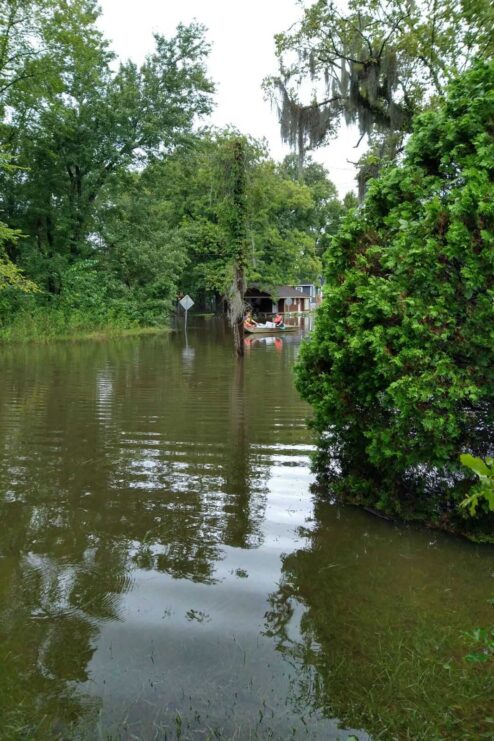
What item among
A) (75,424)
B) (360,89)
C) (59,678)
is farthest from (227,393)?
(360,89)

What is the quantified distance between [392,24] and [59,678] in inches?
822

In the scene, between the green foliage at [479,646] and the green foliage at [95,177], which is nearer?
the green foliage at [479,646]

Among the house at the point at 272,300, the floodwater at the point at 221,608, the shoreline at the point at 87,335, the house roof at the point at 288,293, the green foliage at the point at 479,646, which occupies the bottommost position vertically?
the floodwater at the point at 221,608

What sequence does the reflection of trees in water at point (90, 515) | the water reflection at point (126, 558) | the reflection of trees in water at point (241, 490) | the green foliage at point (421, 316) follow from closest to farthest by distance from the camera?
1. the water reflection at point (126, 558)
2. the reflection of trees in water at point (90, 515)
3. the green foliage at point (421, 316)
4. the reflection of trees in water at point (241, 490)

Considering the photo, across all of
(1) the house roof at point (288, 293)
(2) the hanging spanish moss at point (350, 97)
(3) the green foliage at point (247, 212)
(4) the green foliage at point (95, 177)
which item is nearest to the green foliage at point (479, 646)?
(3) the green foliage at point (247, 212)

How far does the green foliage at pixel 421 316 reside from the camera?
3.95 m

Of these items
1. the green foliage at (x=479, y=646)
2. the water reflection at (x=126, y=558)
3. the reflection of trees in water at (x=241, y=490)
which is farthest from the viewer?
the reflection of trees in water at (x=241, y=490)

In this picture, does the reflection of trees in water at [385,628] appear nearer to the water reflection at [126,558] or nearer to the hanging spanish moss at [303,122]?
the water reflection at [126,558]

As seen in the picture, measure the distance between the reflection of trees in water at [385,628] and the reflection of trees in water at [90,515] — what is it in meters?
0.70

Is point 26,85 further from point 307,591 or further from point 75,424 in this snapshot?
point 307,591

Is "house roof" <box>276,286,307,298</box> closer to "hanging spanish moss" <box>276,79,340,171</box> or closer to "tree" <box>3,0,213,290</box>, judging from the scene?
"tree" <box>3,0,213,290</box>

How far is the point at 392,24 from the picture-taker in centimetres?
1795

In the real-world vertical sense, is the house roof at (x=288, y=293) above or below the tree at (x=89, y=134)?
below

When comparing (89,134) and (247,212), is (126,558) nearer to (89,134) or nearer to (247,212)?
(247,212)
